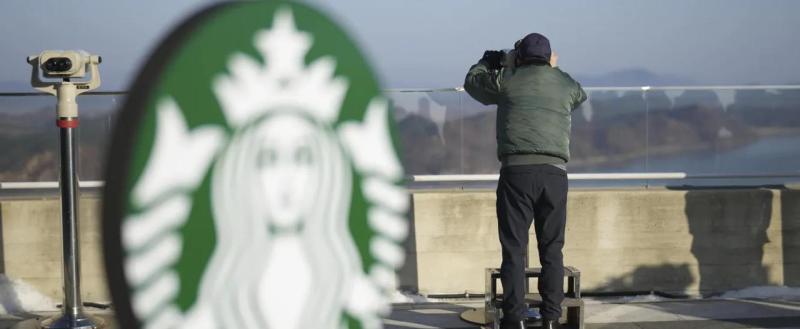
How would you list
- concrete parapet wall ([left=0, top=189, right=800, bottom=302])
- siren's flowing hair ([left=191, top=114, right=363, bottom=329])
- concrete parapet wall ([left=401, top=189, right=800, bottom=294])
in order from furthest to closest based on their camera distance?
concrete parapet wall ([left=401, top=189, right=800, bottom=294]) → concrete parapet wall ([left=0, top=189, right=800, bottom=302]) → siren's flowing hair ([left=191, top=114, right=363, bottom=329])

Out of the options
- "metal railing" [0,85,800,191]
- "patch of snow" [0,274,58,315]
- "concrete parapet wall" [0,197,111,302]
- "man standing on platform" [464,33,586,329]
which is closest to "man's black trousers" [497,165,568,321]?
"man standing on platform" [464,33,586,329]

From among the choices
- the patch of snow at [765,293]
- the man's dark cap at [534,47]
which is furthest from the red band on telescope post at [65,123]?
the patch of snow at [765,293]

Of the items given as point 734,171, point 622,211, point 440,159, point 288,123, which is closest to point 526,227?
point 622,211

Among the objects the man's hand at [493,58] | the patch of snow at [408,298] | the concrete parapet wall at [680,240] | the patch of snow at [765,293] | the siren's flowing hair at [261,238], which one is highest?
the man's hand at [493,58]

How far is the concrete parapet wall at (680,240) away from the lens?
7.47 meters

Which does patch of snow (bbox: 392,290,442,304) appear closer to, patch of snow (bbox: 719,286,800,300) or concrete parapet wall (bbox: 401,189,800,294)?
concrete parapet wall (bbox: 401,189,800,294)

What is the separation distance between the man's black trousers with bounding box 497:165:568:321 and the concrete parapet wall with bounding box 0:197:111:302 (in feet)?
10.3

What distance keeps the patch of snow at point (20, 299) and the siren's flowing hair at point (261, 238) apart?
18.9ft

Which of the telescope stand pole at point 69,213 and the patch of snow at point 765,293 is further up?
the telescope stand pole at point 69,213

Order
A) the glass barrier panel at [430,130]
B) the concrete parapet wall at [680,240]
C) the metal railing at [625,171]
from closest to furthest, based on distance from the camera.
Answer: the concrete parapet wall at [680,240], the metal railing at [625,171], the glass barrier panel at [430,130]

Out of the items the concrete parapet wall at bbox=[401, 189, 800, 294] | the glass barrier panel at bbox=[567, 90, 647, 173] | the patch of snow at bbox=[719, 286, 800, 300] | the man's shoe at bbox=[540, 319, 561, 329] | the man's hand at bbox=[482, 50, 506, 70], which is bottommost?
the patch of snow at bbox=[719, 286, 800, 300]

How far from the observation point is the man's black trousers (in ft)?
17.8

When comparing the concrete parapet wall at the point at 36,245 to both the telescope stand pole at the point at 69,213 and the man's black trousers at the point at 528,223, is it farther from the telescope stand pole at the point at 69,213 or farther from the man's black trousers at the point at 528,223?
the man's black trousers at the point at 528,223

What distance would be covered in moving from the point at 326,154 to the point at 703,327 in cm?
534
